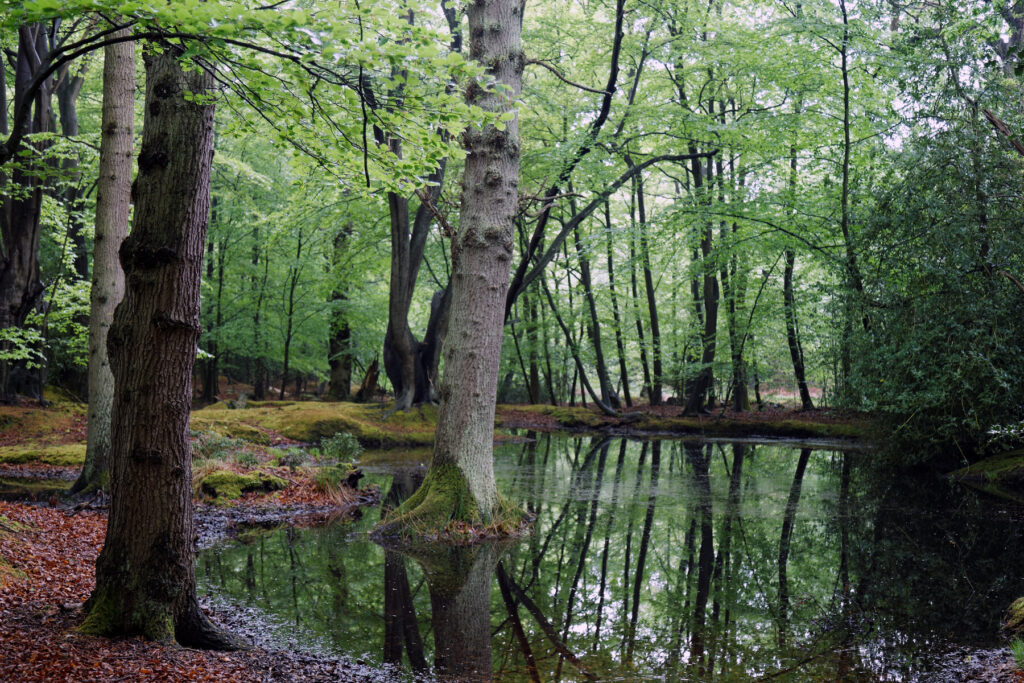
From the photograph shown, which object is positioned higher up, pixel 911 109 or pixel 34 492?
pixel 911 109

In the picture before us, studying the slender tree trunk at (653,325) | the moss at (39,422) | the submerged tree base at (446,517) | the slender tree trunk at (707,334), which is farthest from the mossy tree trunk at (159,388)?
the slender tree trunk at (707,334)

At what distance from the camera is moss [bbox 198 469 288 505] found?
28.1 feet

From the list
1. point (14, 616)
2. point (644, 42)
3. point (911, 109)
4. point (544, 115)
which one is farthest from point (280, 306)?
point (14, 616)

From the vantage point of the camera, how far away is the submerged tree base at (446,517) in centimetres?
712

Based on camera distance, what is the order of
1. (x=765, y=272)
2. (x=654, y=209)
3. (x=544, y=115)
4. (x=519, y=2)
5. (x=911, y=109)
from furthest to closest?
(x=654, y=209) → (x=765, y=272) → (x=544, y=115) → (x=911, y=109) → (x=519, y=2)

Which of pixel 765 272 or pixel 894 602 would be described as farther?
pixel 765 272

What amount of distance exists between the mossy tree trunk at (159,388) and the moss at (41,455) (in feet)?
24.8

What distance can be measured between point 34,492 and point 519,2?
796 cm

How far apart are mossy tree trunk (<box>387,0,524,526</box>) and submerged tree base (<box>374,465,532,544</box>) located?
0.01 metres

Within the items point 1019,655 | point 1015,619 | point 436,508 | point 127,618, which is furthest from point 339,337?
point 1019,655

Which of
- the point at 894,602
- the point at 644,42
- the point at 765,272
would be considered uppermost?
the point at 644,42

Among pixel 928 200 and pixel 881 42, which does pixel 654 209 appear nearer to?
pixel 881 42

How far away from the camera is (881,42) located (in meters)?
14.9

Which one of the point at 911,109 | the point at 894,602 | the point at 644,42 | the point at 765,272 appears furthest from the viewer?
the point at 765,272
